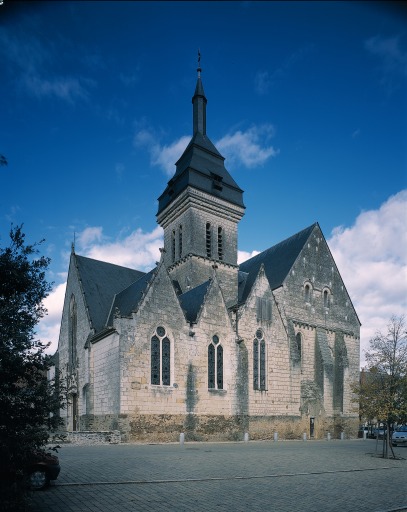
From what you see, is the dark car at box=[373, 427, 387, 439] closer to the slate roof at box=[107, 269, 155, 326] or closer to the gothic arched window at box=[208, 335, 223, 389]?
the gothic arched window at box=[208, 335, 223, 389]

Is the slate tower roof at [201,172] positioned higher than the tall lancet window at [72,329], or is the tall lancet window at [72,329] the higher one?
the slate tower roof at [201,172]

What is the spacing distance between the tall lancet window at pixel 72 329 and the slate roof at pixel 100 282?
2.26 m

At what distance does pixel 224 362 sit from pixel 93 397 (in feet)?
27.1

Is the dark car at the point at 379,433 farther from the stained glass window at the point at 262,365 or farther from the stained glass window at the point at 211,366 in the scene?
the stained glass window at the point at 211,366

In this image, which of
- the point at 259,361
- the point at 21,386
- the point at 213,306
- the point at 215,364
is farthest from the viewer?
the point at 259,361

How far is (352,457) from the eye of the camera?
62.0 feet

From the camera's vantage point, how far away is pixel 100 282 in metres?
32.3

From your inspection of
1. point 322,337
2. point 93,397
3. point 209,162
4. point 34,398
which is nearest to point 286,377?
point 322,337

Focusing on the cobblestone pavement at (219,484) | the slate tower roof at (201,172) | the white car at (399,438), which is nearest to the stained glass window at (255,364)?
the white car at (399,438)

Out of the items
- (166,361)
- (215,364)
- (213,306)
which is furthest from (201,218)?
(166,361)

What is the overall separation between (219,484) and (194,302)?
17.6 m

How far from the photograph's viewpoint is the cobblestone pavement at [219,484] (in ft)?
30.1

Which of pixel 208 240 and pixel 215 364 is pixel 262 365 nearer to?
pixel 215 364

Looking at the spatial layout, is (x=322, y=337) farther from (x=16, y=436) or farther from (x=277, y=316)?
(x=16, y=436)
